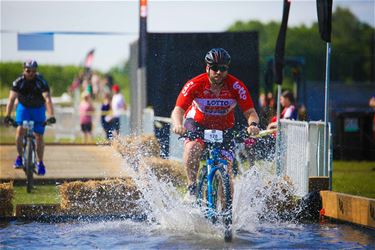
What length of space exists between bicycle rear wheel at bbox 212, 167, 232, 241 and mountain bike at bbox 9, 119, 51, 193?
6.15m

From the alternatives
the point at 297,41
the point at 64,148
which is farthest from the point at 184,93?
the point at 297,41

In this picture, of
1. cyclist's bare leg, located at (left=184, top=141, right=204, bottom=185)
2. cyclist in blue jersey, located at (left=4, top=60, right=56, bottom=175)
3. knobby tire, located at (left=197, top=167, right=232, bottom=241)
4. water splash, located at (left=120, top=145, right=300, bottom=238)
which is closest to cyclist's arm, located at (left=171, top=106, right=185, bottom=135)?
cyclist's bare leg, located at (left=184, top=141, right=204, bottom=185)

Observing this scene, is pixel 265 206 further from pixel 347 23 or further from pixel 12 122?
pixel 347 23

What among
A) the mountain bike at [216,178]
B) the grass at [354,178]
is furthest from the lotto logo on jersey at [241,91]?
the grass at [354,178]

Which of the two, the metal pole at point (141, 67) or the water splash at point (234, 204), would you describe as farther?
the metal pole at point (141, 67)

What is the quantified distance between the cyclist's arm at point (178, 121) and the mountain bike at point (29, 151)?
5328 mm

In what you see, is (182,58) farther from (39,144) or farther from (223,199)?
(223,199)

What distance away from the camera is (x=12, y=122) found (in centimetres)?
1641

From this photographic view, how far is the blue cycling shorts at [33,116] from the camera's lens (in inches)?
661

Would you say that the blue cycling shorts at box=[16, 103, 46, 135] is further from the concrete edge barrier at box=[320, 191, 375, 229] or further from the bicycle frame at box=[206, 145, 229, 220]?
the bicycle frame at box=[206, 145, 229, 220]

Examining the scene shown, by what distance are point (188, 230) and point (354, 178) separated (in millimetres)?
9220

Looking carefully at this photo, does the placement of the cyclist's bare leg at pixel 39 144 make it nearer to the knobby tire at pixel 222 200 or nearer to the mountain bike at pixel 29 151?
the mountain bike at pixel 29 151

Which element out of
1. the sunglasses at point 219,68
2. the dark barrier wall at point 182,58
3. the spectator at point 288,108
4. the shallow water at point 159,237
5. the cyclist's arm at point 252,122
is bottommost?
the shallow water at point 159,237

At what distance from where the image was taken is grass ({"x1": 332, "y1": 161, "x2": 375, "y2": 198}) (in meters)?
16.6
